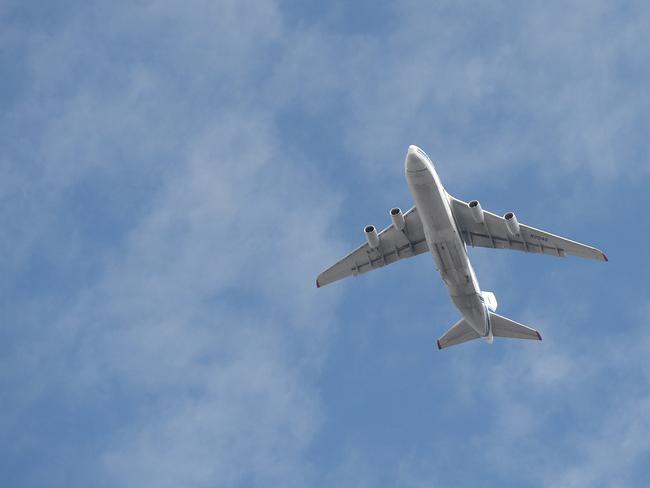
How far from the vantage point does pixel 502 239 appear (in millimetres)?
66688

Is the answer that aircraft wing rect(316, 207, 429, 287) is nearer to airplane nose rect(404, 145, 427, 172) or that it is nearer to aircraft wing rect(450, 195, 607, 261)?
aircraft wing rect(450, 195, 607, 261)

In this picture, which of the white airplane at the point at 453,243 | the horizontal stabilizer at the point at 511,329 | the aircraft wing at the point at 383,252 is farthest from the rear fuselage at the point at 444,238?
the aircraft wing at the point at 383,252

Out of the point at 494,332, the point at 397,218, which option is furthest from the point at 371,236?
the point at 494,332

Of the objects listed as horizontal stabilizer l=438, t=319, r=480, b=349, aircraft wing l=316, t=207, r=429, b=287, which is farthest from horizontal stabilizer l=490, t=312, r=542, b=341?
aircraft wing l=316, t=207, r=429, b=287

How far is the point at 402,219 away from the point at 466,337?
974cm

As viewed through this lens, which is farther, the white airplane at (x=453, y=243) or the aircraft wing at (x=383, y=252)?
the aircraft wing at (x=383, y=252)

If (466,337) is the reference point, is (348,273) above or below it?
above

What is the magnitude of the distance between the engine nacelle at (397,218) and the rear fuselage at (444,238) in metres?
2.93

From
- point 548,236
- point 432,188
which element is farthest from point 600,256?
point 432,188

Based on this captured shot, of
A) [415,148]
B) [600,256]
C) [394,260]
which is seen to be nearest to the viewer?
[415,148]

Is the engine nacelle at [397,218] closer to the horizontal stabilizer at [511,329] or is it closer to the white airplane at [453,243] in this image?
the white airplane at [453,243]

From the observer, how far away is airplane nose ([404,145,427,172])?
59.1 meters

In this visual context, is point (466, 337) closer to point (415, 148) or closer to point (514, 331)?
point (514, 331)

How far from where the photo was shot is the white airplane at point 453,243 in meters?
60.7
